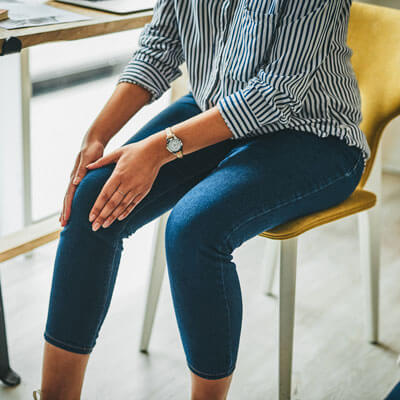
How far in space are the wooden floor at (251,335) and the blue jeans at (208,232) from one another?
0.34 meters

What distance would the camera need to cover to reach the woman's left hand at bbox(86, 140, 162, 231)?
0.87 metres

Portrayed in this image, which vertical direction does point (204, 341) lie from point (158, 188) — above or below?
below

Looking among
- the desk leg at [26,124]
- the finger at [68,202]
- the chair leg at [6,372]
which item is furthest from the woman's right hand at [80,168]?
the desk leg at [26,124]

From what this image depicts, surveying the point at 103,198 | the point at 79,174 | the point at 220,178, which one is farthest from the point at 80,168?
the point at 220,178

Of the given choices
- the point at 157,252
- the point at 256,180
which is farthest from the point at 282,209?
the point at 157,252

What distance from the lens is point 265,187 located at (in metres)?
0.85

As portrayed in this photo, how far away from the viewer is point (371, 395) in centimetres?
117

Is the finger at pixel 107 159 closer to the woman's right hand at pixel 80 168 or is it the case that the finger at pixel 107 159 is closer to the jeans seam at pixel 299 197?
the woman's right hand at pixel 80 168

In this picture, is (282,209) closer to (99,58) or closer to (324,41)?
(324,41)

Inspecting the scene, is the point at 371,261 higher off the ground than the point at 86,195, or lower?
lower

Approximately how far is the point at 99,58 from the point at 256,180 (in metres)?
1.86

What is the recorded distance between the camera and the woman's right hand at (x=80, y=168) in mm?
918

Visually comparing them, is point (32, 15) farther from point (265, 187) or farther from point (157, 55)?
point (265, 187)

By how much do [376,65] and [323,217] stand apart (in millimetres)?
380
